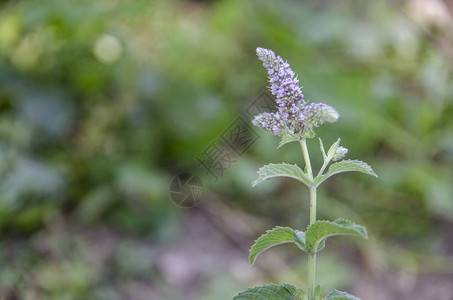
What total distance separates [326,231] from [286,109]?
0.58 feet

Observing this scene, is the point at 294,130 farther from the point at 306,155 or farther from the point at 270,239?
the point at 270,239

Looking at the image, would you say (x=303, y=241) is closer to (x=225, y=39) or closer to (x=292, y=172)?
(x=292, y=172)

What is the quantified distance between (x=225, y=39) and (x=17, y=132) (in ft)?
3.95

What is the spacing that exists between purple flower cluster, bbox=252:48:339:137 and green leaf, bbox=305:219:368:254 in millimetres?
131

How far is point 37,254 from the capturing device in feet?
6.61

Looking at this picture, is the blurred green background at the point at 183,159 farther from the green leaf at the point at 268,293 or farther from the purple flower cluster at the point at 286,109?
the purple flower cluster at the point at 286,109

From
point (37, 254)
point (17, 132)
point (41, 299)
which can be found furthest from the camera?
point (17, 132)

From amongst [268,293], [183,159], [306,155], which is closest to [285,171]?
[306,155]

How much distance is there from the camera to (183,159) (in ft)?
8.07

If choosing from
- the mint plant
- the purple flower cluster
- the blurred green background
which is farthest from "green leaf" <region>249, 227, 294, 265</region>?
the blurred green background

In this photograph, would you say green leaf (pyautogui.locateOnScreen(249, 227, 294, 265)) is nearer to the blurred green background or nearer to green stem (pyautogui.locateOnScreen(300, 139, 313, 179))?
green stem (pyautogui.locateOnScreen(300, 139, 313, 179))

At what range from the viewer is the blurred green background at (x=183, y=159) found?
208cm

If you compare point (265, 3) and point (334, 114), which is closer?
point (334, 114)

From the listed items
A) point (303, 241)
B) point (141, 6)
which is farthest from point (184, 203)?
point (303, 241)
